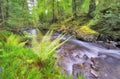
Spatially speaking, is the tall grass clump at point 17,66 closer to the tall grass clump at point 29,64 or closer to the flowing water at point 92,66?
the tall grass clump at point 29,64

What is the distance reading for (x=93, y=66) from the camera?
5.57m

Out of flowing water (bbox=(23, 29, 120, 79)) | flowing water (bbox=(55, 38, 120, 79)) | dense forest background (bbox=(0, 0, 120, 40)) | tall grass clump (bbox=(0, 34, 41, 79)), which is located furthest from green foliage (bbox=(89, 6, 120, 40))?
tall grass clump (bbox=(0, 34, 41, 79))

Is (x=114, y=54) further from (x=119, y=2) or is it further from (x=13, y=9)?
(x=13, y=9)

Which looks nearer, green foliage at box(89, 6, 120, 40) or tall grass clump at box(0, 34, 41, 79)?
tall grass clump at box(0, 34, 41, 79)

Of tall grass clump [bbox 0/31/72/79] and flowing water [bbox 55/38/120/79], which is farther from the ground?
tall grass clump [bbox 0/31/72/79]

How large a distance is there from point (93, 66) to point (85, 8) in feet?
60.1

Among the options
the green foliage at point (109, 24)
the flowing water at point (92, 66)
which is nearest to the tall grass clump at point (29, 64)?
the flowing water at point (92, 66)

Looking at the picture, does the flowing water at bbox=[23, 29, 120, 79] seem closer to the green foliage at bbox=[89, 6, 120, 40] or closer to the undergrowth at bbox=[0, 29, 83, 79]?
the undergrowth at bbox=[0, 29, 83, 79]

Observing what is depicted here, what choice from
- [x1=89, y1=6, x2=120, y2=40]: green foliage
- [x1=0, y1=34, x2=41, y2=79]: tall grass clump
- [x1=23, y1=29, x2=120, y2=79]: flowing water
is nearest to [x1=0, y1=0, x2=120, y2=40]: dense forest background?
[x1=89, y1=6, x2=120, y2=40]: green foliage

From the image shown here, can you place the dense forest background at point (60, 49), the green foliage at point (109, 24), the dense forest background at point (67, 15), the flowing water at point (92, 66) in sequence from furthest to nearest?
the dense forest background at point (67, 15)
the green foliage at point (109, 24)
the flowing water at point (92, 66)
the dense forest background at point (60, 49)

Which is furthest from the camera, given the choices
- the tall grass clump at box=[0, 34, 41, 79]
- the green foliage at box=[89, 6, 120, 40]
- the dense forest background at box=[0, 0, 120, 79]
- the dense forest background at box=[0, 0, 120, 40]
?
the dense forest background at box=[0, 0, 120, 40]

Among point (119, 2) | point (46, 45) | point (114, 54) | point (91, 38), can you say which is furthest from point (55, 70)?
point (119, 2)

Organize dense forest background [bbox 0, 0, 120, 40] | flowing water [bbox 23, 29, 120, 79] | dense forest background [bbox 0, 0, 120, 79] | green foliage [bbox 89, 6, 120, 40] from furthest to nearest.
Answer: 1. dense forest background [bbox 0, 0, 120, 40]
2. green foliage [bbox 89, 6, 120, 40]
3. flowing water [bbox 23, 29, 120, 79]
4. dense forest background [bbox 0, 0, 120, 79]

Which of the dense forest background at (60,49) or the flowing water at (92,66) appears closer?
the dense forest background at (60,49)
